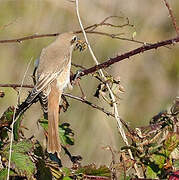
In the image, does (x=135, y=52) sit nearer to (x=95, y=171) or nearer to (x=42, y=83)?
(x=95, y=171)

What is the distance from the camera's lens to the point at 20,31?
4848 millimetres

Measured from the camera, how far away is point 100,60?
471 centimetres

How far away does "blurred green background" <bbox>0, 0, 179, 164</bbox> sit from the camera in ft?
13.0

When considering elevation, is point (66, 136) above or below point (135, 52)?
below

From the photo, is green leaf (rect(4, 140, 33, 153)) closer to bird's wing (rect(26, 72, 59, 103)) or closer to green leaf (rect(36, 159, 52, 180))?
green leaf (rect(36, 159, 52, 180))

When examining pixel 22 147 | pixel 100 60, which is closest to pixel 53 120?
pixel 22 147

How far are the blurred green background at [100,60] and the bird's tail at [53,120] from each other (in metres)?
0.49

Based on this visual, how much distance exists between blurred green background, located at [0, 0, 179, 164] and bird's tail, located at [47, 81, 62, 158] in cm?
49

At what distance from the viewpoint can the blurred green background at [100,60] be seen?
397 cm

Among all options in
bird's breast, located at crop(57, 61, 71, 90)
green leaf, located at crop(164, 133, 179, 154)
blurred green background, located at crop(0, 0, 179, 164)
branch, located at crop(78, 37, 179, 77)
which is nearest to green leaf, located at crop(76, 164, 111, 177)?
green leaf, located at crop(164, 133, 179, 154)

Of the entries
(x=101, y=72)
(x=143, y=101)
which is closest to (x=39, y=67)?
(x=101, y=72)

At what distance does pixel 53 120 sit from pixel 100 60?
7.11 feet

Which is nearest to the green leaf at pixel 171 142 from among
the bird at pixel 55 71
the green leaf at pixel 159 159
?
the green leaf at pixel 159 159

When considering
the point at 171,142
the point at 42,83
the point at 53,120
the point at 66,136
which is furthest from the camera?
the point at 42,83
